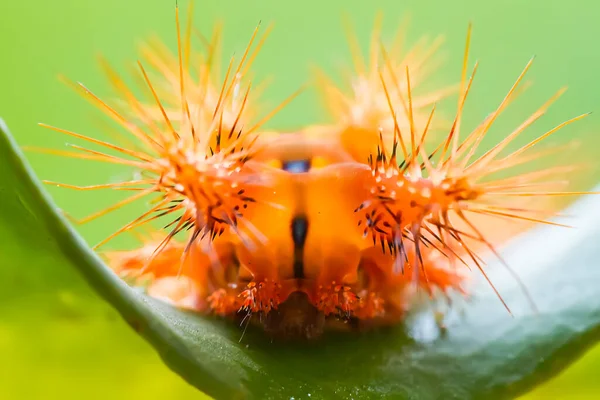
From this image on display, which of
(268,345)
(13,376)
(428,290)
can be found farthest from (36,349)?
(428,290)

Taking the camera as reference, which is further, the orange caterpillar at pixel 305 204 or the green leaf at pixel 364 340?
the orange caterpillar at pixel 305 204

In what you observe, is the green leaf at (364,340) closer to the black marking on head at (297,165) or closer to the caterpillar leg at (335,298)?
the caterpillar leg at (335,298)

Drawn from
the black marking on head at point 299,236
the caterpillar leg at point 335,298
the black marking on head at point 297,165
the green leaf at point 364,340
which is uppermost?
the black marking on head at point 297,165

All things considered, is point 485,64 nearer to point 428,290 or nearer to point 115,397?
point 428,290

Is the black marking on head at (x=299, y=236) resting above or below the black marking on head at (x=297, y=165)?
below

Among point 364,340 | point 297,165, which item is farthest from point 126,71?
point 364,340

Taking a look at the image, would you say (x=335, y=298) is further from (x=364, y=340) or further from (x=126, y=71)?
(x=126, y=71)

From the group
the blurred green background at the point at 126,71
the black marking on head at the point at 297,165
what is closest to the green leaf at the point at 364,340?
the blurred green background at the point at 126,71
